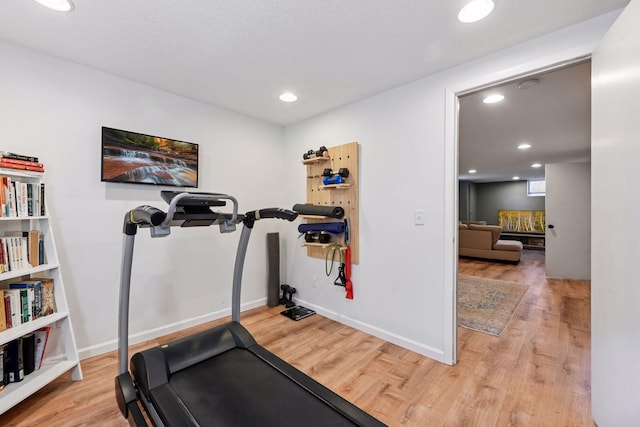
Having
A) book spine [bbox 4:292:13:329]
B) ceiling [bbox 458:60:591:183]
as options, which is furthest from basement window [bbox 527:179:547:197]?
book spine [bbox 4:292:13:329]

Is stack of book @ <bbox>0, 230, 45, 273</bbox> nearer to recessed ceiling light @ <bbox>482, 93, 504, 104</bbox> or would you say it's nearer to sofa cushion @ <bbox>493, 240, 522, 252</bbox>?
recessed ceiling light @ <bbox>482, 93, 504, 104</bbox>

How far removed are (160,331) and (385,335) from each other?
6.86 ft

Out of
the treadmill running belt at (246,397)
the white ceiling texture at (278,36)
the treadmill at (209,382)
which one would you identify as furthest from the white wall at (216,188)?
the treadmill running belt at (246,397)

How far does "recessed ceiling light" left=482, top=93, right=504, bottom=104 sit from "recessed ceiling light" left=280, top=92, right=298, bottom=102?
6.14 ft

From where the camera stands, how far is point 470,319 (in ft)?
10.1

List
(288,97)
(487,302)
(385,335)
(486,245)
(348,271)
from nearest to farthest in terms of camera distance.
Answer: (385,335) → (288,97) → (348,271) → (487,302) → (486,245)

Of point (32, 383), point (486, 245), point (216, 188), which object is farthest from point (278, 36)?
point (486, 245)

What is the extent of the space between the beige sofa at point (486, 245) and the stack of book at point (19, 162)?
7166 millimetres

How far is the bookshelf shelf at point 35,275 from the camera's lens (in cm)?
165

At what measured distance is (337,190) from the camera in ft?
9.81

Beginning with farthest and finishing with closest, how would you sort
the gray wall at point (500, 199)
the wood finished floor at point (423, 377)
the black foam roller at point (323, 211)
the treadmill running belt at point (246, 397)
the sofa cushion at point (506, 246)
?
the gray wall at point (500, 199)
the sofa cushion at point (506, 246)
the black foam roller at point (323, 211)
the wood finished floor at point (423, 377)
the treadmill running belt at point (246, 397)

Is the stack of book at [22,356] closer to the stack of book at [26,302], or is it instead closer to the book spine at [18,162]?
the stack of book at [26,302]

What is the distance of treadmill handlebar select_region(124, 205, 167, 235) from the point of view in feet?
4.77

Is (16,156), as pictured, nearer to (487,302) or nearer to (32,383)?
(32,383)
